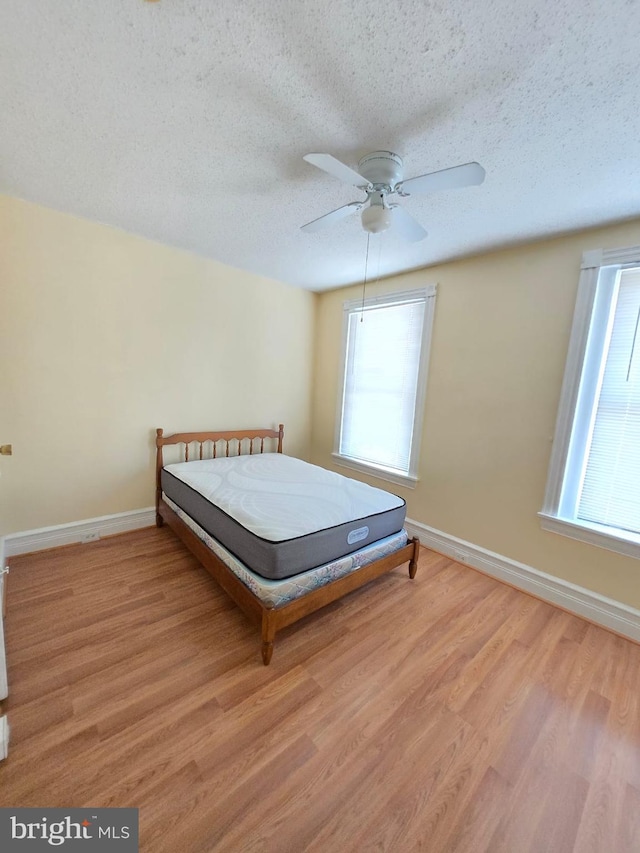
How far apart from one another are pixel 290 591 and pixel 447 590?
1.33 metres

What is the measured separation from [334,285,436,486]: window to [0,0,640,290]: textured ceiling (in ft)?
3.43

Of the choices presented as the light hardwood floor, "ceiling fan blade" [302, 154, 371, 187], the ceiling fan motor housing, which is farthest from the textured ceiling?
the light hardwood floor

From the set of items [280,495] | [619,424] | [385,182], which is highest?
[385,182]

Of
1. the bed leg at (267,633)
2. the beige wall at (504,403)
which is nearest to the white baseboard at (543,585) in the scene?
the beige wall at (504,403)

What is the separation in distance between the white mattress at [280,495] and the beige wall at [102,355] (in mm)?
556

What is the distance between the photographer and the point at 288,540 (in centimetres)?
171

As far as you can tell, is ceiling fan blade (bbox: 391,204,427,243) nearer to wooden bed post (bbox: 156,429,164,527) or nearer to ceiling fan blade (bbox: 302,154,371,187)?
ceiling fan blade (bbox: 302,154,371,187)

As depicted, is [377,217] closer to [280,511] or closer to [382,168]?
[382,168]

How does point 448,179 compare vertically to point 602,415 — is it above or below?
above

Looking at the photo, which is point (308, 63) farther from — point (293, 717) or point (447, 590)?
point (447, 590)

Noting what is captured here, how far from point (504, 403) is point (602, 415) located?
1.94 ft

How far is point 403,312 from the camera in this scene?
3.22 meters

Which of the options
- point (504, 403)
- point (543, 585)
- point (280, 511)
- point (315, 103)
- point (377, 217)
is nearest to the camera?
point (315, 103)

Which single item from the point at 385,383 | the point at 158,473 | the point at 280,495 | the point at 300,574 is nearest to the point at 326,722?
the point at 300,574
